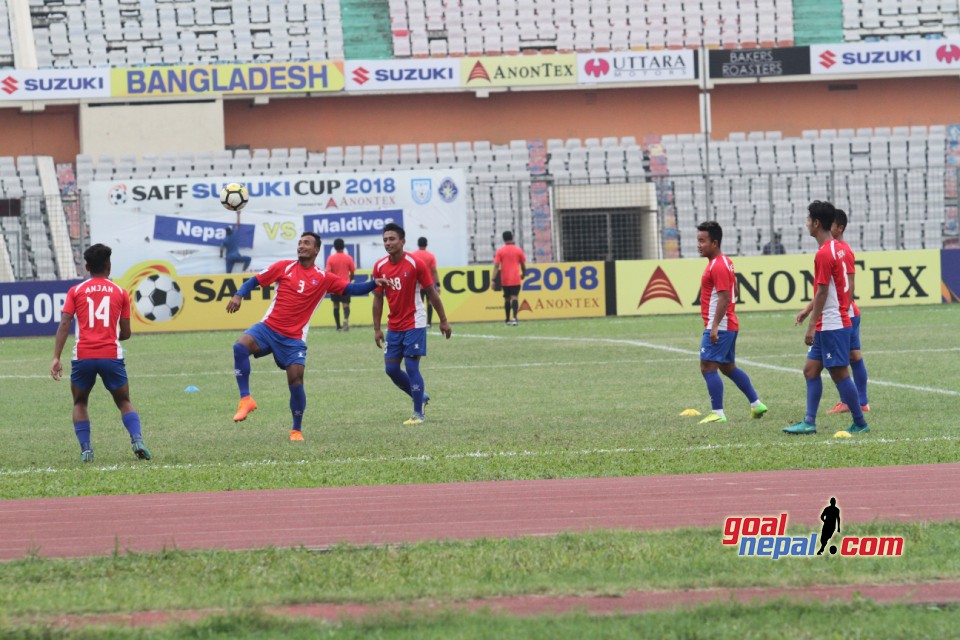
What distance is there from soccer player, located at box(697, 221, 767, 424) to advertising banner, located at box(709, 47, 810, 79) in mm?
29966

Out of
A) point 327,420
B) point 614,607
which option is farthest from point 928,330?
point 614,607

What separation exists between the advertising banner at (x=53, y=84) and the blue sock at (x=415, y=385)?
97.2 feet

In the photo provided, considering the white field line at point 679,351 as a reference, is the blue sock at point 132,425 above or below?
above

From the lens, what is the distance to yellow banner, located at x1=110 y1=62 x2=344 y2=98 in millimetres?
39219

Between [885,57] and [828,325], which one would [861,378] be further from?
[885,57]

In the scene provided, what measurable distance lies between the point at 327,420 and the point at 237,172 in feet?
86.7

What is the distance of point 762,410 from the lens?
38.0 ft

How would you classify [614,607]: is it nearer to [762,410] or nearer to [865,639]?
[865,639]

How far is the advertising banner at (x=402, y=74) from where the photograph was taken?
130ft

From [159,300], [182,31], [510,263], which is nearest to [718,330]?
[510,263]

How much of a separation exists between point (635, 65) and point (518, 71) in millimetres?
3643

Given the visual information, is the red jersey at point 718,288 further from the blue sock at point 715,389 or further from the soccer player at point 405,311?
the soccer player at point 405,311

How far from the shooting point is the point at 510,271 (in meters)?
26.2

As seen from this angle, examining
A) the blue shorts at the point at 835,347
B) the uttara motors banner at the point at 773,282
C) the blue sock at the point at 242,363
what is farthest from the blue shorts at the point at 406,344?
the uttara motors banner at the point at 773,282
